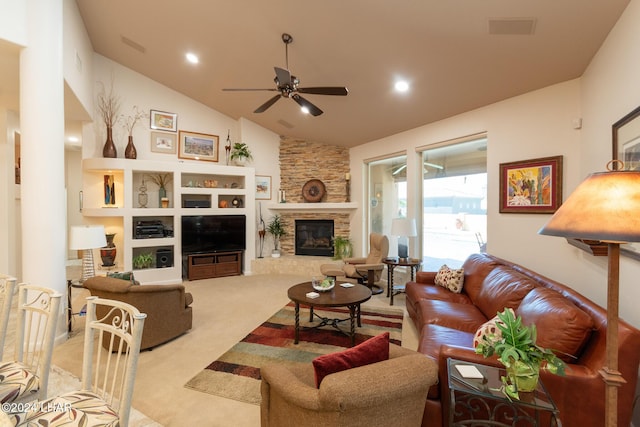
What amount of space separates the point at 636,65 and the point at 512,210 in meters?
1.89

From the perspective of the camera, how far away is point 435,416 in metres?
1.66

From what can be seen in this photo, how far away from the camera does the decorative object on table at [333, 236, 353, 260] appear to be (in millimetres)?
6363

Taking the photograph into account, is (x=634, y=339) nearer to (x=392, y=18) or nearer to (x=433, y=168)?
(x=392, y=18)

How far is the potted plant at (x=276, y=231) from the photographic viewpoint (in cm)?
661

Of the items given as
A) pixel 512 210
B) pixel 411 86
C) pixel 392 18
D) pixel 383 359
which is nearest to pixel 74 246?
pixel 383 359

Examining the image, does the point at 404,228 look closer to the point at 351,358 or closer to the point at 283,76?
the point at 283,76

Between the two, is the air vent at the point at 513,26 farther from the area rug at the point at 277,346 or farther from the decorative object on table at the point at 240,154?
the decorative object on table at the point at 240,154

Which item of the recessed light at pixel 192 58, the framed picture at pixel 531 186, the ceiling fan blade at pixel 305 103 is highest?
the recessed light at pixel 192 58

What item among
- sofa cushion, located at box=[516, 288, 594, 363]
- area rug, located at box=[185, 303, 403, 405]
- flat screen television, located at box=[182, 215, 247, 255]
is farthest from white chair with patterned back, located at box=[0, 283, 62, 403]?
flat screen television, located at box=[182, 215, 247, 255]

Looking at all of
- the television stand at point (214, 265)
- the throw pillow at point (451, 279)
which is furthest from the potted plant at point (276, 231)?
the throw pillow at point (451, 279)

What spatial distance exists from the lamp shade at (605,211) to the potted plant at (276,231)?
18.8ft

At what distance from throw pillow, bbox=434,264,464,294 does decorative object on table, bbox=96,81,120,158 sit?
228 inches

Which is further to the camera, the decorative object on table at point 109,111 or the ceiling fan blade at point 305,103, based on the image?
the decorative object on table at point 109,111

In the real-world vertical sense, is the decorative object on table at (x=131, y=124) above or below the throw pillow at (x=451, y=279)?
above
